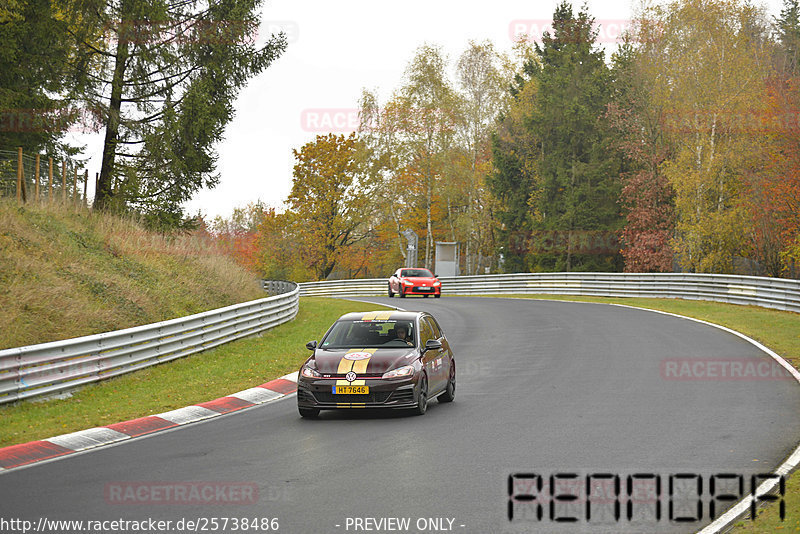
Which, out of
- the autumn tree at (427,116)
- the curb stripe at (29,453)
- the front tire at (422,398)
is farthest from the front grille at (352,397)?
the autumn tree at (427,116)

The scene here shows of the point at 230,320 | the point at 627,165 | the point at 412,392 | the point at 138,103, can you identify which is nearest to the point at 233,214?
the point at 627,165

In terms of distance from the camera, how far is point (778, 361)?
17688mm

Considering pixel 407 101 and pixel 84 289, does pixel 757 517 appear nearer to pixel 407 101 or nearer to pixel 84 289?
pixel 84 289

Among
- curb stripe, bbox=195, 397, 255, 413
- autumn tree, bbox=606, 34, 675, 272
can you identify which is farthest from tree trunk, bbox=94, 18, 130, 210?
autumn tree, bbox=606, 34, 675, 272

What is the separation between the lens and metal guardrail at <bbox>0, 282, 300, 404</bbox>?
510 inches

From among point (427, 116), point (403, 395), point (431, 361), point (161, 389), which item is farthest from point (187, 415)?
point (427, 116)

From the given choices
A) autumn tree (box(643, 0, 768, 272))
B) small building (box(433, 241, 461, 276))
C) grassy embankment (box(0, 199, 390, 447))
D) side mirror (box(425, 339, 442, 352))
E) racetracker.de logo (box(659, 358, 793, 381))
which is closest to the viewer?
side mirror (box(425, 339, 442, 352))

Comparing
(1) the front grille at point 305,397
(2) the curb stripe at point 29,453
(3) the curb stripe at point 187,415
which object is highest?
(1) the front grille at point 305,397

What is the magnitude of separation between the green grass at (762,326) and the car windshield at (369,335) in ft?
20.7

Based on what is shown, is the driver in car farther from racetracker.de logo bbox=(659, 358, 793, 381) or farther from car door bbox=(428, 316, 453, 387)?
racetracker.de logo bbox=(659, 358, 793, 381)

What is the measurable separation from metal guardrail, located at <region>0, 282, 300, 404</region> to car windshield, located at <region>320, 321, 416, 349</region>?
14.0 feet

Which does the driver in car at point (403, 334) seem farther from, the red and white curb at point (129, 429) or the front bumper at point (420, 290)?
the front bumper at point (420, 290)

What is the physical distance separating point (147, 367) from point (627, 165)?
44.4 meters

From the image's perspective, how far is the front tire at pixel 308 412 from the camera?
12.4 meters
